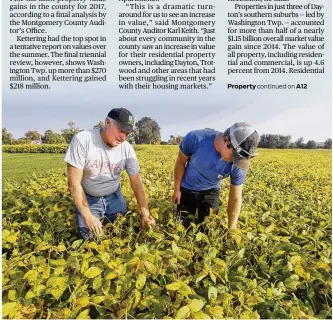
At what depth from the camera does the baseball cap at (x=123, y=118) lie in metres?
2.12

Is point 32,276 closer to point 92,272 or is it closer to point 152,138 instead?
point 92,272

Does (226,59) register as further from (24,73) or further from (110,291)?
(110,291)

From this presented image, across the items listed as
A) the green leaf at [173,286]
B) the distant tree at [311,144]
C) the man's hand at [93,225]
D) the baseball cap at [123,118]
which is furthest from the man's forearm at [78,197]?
the distant tree at [311,144]

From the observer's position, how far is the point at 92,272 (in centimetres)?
152

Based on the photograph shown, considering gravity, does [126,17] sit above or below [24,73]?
above

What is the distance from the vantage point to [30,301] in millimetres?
1438

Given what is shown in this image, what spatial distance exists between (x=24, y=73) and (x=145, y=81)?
98cm

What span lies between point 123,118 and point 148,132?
20.2 meters

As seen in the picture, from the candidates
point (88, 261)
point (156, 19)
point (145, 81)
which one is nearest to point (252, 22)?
point (156, 19)

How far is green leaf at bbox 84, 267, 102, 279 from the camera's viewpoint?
1.51 meters

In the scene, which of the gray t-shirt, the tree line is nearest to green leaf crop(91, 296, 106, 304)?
the gray t-shirt

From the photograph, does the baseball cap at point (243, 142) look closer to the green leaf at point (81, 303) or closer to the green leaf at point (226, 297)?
the green leaf at point (226, 297)

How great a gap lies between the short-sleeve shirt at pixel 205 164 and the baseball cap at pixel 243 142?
0.70 ft

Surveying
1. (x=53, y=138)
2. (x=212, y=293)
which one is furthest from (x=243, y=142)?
(x=53, y=138)
